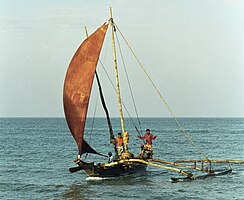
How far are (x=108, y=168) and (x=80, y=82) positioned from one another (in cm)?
512

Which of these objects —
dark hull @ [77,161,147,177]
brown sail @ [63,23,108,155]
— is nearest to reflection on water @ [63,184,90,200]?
dark hull @ [77,161,147,177]

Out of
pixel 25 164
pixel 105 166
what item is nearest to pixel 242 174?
pixel 105 166

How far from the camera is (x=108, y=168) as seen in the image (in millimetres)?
26734

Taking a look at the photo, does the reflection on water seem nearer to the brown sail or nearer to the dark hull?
the dark hull

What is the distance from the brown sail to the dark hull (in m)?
0.95

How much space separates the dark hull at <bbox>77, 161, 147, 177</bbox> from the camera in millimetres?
26203

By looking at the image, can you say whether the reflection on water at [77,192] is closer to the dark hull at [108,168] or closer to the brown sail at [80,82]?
the dark hull at [108,168]

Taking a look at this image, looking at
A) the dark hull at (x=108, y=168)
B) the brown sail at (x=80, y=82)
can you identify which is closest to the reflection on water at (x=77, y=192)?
the dark hull at (x=108, y=168)

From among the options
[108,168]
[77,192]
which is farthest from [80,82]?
[77,192]

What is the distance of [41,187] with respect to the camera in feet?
88.0

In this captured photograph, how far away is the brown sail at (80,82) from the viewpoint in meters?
25.6

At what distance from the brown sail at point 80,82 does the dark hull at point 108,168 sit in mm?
945

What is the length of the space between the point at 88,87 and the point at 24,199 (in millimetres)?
6681

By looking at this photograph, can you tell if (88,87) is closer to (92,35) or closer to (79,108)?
(79,108)
